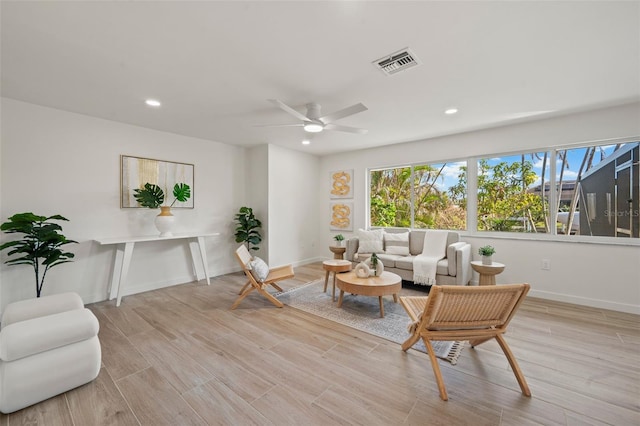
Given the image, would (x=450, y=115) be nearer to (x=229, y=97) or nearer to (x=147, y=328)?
(x=229, y=97)

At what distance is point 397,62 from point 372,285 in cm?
225

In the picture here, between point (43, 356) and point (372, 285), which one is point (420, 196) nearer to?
point (372, 285)

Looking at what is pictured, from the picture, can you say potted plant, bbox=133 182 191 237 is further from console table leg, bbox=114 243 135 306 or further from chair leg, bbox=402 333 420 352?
chair leg, bbox=402 333 420 352

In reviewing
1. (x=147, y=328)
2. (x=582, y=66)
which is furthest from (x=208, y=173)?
(x=582, y=66)

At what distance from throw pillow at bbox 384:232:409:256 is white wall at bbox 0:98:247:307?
138 inches

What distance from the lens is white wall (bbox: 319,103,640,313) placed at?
10.1 feet

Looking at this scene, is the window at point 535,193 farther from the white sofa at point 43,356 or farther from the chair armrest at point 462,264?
the white sofa at point 43,356

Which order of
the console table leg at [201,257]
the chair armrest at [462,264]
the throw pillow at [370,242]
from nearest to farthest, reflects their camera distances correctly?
the chair armrest at [462,264] → the console table leg at [201,257] → the throw pillow at [370,242]

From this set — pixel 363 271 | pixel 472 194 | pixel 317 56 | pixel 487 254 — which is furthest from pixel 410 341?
pixel 472 194

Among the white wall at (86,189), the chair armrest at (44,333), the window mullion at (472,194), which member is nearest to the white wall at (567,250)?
the window mullion at (472,194)

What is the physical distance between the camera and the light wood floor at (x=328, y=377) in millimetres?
1562

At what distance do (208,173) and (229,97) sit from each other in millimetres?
2226

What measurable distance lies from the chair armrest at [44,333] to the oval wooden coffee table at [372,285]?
231 centimetres

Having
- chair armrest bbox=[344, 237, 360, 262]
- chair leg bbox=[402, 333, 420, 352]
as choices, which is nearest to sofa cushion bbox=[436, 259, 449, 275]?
chair armrest bbox=[344, 237, 360, 262]
